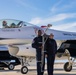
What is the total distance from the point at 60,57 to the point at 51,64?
5288 mm

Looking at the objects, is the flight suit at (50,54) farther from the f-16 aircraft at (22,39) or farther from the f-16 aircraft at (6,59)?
the f-16 aircraft at (6,59)

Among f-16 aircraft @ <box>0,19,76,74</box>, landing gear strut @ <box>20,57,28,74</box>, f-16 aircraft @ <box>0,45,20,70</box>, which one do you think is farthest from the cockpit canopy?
f-16 aircraft @ <box>0,45,20,70</box>

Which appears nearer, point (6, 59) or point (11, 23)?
point (11, 23)

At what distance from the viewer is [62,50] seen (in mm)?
13461

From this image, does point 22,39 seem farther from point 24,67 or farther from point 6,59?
point 6,59

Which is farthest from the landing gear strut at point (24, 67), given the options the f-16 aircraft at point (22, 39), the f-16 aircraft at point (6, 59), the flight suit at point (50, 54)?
the f-16 aircraft at point (6, 59)

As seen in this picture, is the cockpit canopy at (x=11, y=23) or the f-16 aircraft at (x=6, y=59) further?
the f-16 aircraft at (x=6, y=59)

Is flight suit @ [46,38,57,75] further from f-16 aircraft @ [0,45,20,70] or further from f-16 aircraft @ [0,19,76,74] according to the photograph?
f-16 aircraft @ [0,45,20,70]

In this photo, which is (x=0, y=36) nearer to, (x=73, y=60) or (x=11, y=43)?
(x=11, y=43)

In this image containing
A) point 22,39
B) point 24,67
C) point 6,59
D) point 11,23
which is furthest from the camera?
point 6,59

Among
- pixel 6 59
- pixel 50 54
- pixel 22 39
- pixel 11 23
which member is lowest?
pixel 6 59

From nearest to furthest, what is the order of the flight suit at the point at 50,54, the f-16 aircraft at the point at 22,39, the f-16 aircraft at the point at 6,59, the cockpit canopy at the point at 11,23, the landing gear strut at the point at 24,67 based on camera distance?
the flight suit at the point at 50,54 < the f-16 aircraft at the point at 22,39 < the landing gear strut at the point at 24,67 < the cockpit canopy at the point at 11,23 < the f-16 aircraft at the point at 6,59

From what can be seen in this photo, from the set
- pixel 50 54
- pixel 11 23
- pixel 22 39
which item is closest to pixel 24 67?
pixel 22 39

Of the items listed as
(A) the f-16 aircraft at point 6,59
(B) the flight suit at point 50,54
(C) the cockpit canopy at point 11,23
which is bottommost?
(A) the f-16 aircraft at point 6,59
